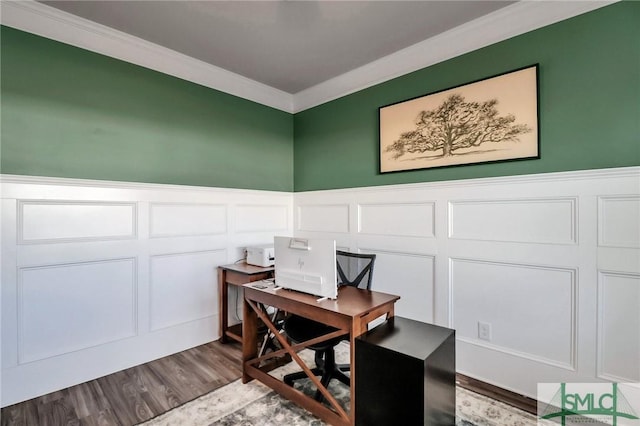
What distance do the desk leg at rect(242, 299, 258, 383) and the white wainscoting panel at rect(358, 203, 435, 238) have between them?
1.32m

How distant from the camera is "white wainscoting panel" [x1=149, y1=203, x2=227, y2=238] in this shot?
2631 millimetres

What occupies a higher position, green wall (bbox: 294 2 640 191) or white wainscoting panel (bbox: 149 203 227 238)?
green wall (bbox: 294 2 640 191)

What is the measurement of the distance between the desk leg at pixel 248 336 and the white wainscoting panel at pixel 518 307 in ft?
5.22

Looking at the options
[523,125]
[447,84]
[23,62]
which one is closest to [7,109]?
[23,62]

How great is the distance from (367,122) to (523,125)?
4.42 feet

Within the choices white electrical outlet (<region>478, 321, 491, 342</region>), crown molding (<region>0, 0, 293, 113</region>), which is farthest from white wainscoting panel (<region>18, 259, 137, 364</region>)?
white electrical outlet (<region>478, 321, 491, 342</region>)

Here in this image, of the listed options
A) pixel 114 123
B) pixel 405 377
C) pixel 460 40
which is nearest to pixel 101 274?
pixel 114 123

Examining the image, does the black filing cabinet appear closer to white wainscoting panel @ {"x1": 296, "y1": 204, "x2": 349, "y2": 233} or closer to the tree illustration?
the tree illustration

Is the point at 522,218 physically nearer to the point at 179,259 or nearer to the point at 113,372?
the point at 179,259

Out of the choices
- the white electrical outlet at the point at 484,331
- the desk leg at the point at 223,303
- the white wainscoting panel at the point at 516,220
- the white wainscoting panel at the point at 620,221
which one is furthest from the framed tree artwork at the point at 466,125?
the desk leg at the point at 223,303

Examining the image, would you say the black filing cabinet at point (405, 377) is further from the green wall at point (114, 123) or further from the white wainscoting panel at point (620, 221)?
the green wall at point (114, 123)

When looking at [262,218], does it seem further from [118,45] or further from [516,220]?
[516,220]

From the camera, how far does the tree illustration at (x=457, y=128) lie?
7.11 ft

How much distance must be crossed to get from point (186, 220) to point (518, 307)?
283cm
